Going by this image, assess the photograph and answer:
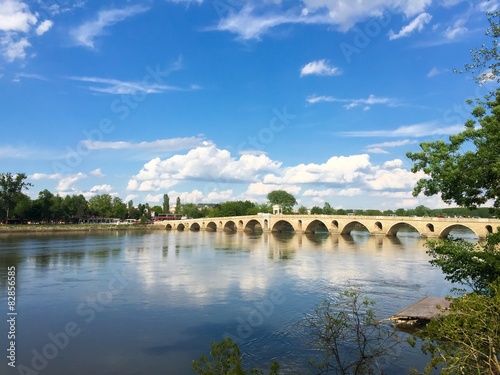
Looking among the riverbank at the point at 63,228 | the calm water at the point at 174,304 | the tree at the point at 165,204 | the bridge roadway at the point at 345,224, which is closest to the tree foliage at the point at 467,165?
the calm water at the point at 174,304

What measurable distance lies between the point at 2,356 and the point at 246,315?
8879 millimetres

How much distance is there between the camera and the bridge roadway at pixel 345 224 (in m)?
54.9

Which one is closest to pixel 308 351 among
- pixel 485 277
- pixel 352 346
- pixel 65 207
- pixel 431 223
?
pixel 352 346

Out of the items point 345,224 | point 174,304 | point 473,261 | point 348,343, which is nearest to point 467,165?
point 473,261

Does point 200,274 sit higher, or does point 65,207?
point 65,207

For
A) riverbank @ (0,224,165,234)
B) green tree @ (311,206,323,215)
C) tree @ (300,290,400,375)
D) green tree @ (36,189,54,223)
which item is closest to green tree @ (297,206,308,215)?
green tree @ (311,206,323,215)

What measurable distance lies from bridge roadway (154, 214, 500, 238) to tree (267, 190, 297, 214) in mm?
19689

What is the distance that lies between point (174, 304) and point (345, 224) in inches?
2204

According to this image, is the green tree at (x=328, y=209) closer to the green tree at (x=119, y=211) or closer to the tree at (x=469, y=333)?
the green tree at (x=119, y=211)

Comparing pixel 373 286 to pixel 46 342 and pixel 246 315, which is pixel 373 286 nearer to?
pixel 246 315

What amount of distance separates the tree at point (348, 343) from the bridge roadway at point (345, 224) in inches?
1675

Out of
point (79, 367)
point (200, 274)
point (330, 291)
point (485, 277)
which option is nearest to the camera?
point (485, 277)

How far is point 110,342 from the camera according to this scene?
14.0 m

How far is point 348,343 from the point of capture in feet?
44.7
